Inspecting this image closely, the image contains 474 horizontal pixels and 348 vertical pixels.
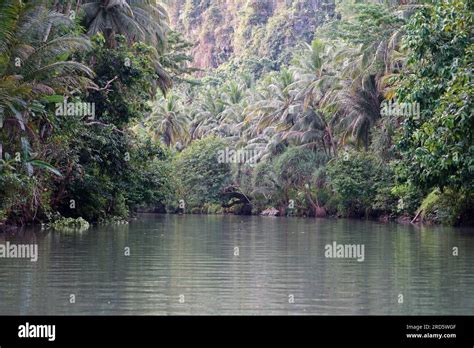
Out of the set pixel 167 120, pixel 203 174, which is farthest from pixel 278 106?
pixel 167 120

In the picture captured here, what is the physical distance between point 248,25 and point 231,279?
97118mm

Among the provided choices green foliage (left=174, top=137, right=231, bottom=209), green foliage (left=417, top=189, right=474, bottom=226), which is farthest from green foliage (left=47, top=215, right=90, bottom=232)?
green foliage (left=174, top=137, right=231, bottom=209)

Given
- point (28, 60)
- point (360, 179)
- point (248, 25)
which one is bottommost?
point (360, 179)

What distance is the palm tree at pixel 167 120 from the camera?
6756 cm

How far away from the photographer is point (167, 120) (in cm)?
6756

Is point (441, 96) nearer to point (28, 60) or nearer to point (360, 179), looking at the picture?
point (28, 60)

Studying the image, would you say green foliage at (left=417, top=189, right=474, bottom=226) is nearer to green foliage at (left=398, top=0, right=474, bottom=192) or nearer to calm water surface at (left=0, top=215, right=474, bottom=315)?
green foliage at (left=398, top=0, right=474, bottom=192)

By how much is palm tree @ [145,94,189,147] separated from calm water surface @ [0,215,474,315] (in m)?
45.3

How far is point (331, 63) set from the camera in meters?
53.1

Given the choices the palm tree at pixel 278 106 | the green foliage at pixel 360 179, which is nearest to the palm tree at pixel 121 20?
the green foliage at pixel 360 179

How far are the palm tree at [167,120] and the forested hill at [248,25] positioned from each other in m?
23.4

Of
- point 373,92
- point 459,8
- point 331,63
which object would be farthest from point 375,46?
point 459,8

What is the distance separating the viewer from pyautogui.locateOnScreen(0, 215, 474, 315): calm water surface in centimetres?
1078
